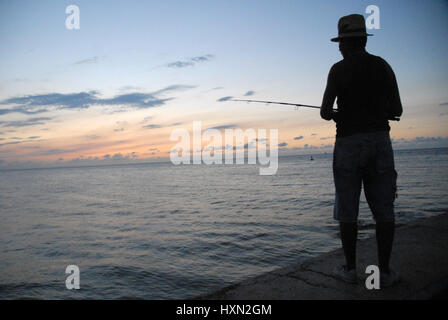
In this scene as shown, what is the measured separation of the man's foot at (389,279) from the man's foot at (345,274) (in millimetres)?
231

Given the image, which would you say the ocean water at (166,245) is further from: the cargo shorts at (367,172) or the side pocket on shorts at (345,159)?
the side pocket on shorts at (345,159)

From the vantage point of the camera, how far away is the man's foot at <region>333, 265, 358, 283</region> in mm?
2906

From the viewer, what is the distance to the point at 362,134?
9.11ft

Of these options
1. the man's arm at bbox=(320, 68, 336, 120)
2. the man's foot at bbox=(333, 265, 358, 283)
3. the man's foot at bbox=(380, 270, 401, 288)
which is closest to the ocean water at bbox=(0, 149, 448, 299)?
the man's foot at bbox=(333, 265, 358, 283)

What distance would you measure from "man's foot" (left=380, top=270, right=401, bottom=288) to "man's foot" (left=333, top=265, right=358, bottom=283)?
231mm

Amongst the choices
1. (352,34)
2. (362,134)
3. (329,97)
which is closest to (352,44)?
(352,34)

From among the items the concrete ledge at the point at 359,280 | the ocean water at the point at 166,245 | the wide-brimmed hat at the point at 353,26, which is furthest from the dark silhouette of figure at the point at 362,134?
the ocean water at the point at 166,245

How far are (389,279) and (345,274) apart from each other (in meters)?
0.38

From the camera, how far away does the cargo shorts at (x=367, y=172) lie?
278 cm

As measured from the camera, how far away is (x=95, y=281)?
21.1ft

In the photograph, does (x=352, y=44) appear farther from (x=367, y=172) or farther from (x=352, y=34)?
(x=367, y=172)

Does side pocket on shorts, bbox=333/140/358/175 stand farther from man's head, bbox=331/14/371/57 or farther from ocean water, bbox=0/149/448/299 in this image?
ocean water, bbox=0/149/448/299
